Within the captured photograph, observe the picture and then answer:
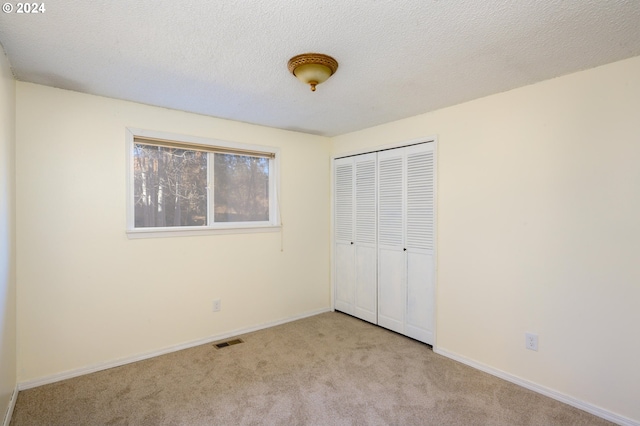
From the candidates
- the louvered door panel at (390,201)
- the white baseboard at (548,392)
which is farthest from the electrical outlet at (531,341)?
the louvered door panel at (390,201)

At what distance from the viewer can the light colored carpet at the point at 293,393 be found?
2049mm

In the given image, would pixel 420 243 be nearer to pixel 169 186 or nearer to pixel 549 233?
pixel 549 233

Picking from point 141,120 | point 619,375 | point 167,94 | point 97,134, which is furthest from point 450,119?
point 97,134

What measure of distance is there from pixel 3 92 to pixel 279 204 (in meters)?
2.43

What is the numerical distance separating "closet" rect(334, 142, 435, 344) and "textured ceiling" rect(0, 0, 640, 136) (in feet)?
3.10

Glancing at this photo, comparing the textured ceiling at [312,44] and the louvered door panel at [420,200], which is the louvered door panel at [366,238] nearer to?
the louvered door panel at [420,200]

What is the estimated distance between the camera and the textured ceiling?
1.52 m

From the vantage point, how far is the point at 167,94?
103 inches

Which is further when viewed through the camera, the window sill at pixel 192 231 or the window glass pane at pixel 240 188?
the window glass pane at pixel 240 188

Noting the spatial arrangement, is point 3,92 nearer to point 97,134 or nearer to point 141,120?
point 97,134

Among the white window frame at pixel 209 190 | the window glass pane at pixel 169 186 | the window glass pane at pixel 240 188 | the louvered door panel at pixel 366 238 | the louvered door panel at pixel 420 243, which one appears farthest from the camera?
the louvered door panel at pixel 366 238

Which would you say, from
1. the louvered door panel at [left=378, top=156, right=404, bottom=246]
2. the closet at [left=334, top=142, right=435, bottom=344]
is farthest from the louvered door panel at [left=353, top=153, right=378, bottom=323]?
the louvered door panel at [left=378, top=156, right=404, bottom=246]

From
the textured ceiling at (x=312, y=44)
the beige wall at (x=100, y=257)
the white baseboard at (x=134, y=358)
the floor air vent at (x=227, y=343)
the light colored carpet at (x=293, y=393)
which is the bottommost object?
the light colored carpet at (x=293, y=393)

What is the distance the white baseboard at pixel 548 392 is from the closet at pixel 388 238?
36 cm
